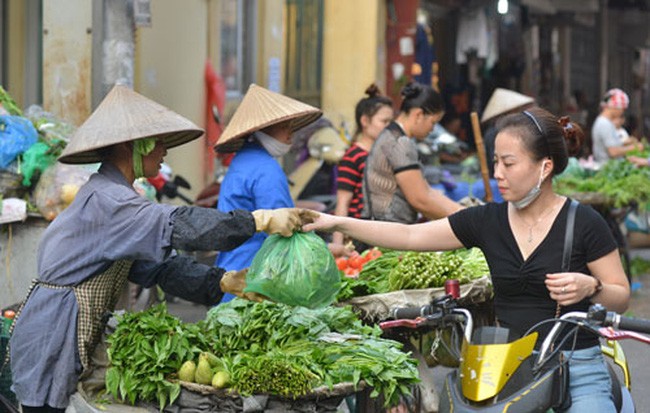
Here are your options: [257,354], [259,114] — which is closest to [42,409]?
[257,354]

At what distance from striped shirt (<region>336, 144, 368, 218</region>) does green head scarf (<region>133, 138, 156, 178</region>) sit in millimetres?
3781

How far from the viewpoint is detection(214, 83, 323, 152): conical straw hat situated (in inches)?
241

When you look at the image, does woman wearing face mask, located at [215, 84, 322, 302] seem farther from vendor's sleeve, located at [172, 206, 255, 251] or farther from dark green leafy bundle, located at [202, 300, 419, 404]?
vendor's sleeve, located at [172, 206, 255, 251]

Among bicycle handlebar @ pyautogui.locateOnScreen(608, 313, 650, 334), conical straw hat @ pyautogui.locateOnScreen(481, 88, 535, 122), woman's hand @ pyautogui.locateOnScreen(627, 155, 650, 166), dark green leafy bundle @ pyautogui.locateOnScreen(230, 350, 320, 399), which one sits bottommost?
dark green leafy bundle @ pyautogui.locateOnScreen(230, 350, 320, 399)

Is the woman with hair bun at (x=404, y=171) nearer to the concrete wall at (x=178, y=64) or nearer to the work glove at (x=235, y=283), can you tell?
the work glove at (x=235, y=283)

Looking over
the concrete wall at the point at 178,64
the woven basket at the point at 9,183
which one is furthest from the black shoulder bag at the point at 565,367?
the concrete wall at the point at 178,64

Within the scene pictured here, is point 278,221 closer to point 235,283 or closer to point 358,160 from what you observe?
point 235,283

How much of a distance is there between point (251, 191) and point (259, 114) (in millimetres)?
408

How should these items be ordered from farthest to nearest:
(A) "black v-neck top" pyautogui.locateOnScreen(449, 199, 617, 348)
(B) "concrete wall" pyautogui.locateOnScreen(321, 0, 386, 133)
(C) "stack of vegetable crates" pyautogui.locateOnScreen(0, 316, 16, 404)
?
Answer: (B) "concrete wall" pyautogui.locateOnScreen(321, 0, 386, 133)
(C) "stack of vegetable crates" pyautogui.locateOnScreen(0, 316, 16, 404)
(A) "black v-neck top" pyautogui.locateOnScreen(449, 199, 617, 348)

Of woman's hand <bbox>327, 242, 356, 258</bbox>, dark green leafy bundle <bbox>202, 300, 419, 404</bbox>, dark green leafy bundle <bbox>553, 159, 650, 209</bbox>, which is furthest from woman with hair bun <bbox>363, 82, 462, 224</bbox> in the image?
dark green leafy bundle <bbox>553, 159, 650, 209</bbox>

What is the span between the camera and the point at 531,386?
3.99 metres

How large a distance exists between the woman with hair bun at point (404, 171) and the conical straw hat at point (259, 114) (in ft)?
4.07

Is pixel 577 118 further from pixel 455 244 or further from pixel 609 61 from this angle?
pixel 455 244

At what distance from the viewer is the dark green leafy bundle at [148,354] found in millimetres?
4438
